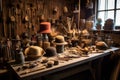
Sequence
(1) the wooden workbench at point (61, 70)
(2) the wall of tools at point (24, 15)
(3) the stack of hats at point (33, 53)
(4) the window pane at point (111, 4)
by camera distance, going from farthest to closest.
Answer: (4) the window pane at point (111, 4)
(2) the wall of tools at point (24, 15)
(3) the stack of hats at point (33, 53)
(1) the wooden workbench at point (61, 70)

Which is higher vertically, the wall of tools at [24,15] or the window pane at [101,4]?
the window pane at [101,4]

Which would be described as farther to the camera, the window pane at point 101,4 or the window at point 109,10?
the window pane at point 101,4

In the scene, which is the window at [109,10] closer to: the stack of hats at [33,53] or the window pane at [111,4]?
the window pane at [111,4]

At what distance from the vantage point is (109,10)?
12.1 ft

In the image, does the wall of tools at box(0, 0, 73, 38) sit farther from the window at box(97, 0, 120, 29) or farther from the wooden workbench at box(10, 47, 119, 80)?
the wooden workbench at box(10, 47, 119, 80)

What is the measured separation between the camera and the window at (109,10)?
3535 millimetres

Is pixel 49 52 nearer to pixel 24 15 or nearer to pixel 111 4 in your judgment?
pixel 24 15

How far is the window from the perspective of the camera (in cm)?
354

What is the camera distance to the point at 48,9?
12.1ft

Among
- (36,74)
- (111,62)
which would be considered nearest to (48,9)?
(111,62)

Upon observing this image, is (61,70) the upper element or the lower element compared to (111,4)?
lower

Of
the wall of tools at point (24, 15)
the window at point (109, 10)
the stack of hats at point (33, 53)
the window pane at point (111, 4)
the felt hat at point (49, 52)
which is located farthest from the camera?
the window pane at point (111, 4)

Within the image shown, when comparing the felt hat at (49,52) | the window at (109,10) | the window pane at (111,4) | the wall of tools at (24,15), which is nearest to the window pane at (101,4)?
the window at (109,10)

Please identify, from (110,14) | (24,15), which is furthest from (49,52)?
(110,14)
